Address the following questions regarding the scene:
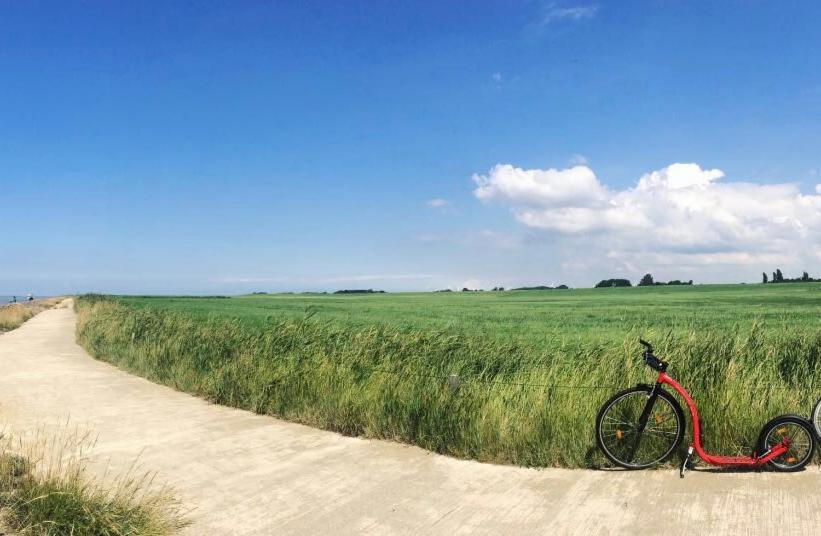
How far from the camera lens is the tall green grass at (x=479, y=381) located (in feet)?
19.8

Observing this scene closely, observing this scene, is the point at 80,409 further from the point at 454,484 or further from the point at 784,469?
the point at 784,469

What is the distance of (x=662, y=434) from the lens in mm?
5543

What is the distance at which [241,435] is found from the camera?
7.45 meters

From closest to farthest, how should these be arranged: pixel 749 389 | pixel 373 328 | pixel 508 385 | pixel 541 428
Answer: pixel 541 428, pixel 749 389, pixel 508 385, pixel 373 328

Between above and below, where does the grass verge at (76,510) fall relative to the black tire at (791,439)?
below

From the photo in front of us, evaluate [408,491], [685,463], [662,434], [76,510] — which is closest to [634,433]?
[662,434]

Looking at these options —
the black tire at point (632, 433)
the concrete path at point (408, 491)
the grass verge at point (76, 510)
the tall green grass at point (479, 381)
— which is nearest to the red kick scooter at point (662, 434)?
the black tire at point (632, 433)

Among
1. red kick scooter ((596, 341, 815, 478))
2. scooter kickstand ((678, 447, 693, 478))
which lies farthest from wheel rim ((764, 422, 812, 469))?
scooter kickstand ((678, 447, 693, 478))

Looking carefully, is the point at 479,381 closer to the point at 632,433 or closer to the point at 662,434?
the point at 632,433

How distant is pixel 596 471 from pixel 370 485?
2.16m

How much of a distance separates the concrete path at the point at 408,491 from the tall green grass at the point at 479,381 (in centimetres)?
32

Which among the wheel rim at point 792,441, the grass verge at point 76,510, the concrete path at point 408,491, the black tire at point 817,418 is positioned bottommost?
the concrete path at point 408,491

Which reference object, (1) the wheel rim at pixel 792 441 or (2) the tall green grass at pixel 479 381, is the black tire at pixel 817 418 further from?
(2) the tall green grass at pixel 479 381

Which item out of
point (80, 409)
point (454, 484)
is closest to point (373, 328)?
point (80, 409)
